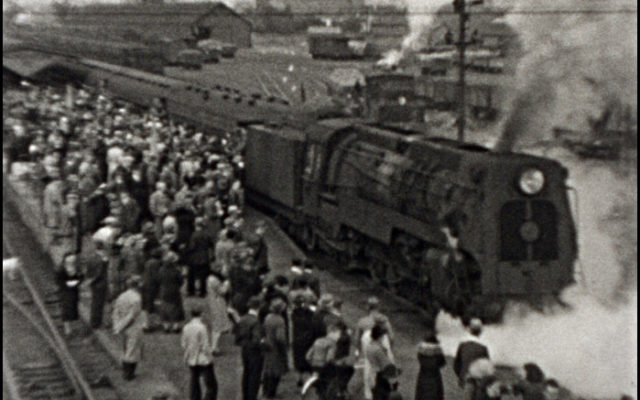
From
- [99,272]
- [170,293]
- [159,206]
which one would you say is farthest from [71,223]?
[170,293]

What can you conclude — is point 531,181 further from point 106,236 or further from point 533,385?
point 106,236

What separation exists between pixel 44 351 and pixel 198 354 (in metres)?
4.88

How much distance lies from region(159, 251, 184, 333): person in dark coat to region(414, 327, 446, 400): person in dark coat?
14.3ft

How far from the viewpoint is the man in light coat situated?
10.9 metres

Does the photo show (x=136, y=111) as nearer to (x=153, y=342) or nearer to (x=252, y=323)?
(x=153, y=342)

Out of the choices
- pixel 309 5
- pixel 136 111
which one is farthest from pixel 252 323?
pixel 309 5

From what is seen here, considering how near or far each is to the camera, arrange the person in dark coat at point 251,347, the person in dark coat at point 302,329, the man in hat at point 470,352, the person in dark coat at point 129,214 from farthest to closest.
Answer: the person in dark coat at point 129,214 < the person in dark coat at point 302,329 < the person in dark coat at point 251,347 < the man in hat at point 470,352

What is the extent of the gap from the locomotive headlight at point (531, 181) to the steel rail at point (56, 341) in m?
5.85

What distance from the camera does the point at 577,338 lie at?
498 inches

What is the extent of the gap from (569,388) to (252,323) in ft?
11.8

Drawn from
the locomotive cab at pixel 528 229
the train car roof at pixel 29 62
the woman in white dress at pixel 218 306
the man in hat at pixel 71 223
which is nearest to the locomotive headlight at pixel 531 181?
the locomotive cab at pixel 528 229

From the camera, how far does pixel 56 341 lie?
14812 millimetres

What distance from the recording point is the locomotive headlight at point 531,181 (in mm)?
13234

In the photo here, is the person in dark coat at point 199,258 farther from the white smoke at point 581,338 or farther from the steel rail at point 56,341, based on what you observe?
the white smoke at point 581,338
